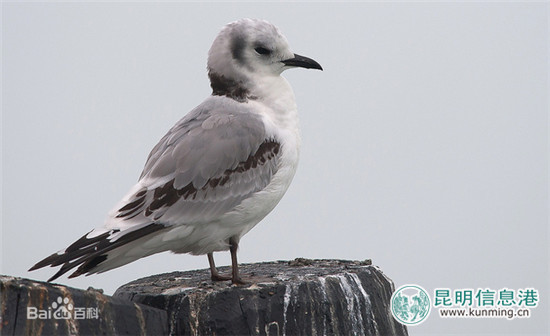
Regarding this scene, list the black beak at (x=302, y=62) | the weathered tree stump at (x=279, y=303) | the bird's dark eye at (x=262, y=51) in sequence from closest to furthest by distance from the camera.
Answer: the weathered tree stump at (x=279, y=303) < the bird's dark eye at (x=262, y=51) < the black beak at (x=302, y=62)

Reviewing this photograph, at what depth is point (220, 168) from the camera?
245 inches

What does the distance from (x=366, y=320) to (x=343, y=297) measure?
0.97 ft

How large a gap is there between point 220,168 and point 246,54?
1.07 m

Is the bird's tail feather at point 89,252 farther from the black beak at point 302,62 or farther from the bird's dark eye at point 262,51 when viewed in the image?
the black beak at point 302,62

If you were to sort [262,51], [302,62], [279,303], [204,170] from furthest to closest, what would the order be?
[302,62] → [262,51] → [204,170] → [279,303]

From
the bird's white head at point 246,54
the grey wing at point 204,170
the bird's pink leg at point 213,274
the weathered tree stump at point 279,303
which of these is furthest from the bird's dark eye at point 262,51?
the weathered tree stump at point 279,303

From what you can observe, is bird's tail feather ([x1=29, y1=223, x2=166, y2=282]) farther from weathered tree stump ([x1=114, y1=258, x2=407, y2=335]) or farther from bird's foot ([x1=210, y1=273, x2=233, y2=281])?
bird's foot ([x1=210, y1=273, x2=233, y2=281])

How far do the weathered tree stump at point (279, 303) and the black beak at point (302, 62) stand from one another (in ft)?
5.96

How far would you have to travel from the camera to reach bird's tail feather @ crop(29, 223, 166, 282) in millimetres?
5438

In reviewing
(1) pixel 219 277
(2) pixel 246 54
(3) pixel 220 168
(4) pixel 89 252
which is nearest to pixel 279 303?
(1) pixel 219 277

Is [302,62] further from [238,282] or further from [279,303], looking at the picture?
[279,303]

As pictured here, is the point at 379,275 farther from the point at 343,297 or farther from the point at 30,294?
the point at 30,294

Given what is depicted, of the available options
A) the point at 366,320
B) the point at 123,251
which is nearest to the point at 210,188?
the point at 123,251

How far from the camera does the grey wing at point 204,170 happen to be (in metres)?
5.99
